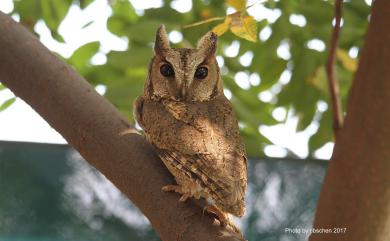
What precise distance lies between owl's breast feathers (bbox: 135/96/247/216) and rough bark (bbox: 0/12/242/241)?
0.07 m

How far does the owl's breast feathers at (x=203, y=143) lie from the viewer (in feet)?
6.11

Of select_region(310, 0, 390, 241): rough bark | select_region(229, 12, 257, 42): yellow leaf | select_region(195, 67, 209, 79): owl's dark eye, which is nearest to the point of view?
select_region(310, 0, 390, 241): rough bark

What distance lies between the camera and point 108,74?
2715 millimetres

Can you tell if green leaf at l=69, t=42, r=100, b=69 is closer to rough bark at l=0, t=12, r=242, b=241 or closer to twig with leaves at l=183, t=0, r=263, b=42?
rough bark at l=0, t=12, r=242, b=241

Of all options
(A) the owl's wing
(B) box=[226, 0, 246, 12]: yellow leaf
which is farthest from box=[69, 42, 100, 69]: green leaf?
(B) box=[226, 0, 246, 12]: yellow leaf

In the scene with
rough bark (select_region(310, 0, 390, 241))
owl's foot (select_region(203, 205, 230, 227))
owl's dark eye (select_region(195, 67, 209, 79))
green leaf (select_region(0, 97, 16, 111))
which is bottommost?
green leaf (select_region(0, 97, 16, 111))

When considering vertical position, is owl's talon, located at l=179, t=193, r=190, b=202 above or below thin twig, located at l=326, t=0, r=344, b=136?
below

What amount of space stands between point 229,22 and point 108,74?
103 centimetres

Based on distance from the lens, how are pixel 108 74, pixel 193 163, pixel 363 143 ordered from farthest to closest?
pixel 108 74
pixel 193 163
pixel 363 143

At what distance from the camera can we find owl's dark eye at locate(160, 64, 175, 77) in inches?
98.8

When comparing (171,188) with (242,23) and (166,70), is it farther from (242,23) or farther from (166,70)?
(166,70)

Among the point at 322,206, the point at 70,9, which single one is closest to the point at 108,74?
the point at 70,9

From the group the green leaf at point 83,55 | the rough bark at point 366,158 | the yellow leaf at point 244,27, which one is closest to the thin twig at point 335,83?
the rough bark at point 366,158

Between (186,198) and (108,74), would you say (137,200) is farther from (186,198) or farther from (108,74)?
(108,74)
